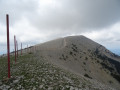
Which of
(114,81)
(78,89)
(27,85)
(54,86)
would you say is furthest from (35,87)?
(114,81)

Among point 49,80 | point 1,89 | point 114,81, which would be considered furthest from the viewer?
point 114,81

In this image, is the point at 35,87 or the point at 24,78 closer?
the point at 35,87

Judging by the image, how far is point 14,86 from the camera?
33.6ft

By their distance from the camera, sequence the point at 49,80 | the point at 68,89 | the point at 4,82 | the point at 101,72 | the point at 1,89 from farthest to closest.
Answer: the point at 101,72
the point at 49,80
the point at 4,82
the point at 68,89
the point at 1,89

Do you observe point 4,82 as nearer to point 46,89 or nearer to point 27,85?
point 27,85

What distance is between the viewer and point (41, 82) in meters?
11.4

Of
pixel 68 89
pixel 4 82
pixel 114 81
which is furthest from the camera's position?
pixel 114 81

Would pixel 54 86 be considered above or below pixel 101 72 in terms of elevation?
above

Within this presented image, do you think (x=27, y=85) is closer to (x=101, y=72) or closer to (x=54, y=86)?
(x=54, y=86)

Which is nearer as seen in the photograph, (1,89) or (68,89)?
(1,89)

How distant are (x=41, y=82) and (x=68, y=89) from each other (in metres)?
3.05

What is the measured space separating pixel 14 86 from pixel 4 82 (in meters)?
1.67

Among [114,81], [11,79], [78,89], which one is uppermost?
[11,79]

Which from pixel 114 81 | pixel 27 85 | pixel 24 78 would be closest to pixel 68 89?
pixel 27 85
